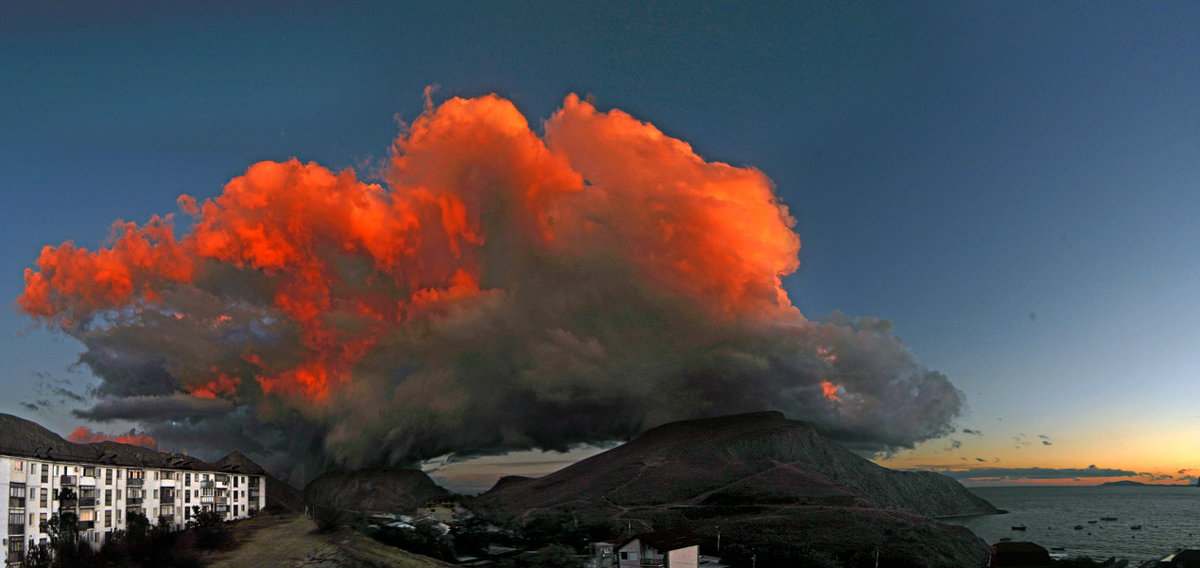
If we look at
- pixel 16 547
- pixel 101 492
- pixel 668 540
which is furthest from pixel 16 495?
pixel 668 540

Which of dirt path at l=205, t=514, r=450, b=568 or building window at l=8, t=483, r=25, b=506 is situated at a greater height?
building window at l=8, t=483, r=25, b=506

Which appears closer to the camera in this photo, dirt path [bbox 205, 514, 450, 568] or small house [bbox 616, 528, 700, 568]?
small house [bbox 616, 528, 700, 568]

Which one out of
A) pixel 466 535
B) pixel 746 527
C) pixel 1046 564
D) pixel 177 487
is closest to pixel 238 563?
pixel 177 487

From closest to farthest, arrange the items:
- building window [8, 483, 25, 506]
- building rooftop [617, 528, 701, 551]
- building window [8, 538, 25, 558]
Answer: building window [8, 538, 25, 558], building window [8, 483, 25, 506], building rooftop [617, 528, 701, 551]

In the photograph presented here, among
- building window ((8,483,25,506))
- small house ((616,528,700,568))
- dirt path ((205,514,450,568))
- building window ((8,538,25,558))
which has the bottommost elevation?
dirt path ((205,514,450,568))

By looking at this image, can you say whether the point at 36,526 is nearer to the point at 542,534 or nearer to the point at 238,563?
the point at 238,563

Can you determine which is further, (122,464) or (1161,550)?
(1161,550)

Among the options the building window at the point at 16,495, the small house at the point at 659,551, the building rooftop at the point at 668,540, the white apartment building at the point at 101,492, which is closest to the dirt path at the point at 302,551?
the white apartment building at the point at 101,492

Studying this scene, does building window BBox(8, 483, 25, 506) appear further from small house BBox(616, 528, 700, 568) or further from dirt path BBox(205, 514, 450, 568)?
small house BBox(616, 528, 700, 568)

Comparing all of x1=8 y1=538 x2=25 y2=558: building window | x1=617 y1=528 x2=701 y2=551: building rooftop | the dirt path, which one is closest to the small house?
x1=617 y1=528 x2=701 y2=551: building rooftop
